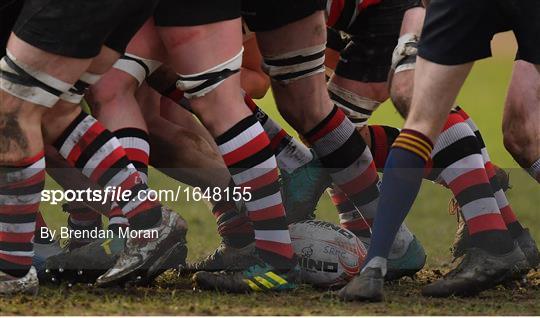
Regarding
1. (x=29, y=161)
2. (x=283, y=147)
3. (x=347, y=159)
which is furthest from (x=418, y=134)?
(x=29, y=161)

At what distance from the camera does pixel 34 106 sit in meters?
5.66

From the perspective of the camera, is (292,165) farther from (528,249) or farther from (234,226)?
(528,249)

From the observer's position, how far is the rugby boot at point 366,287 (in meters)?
5.78

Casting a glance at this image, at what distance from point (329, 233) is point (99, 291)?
48.0 inches

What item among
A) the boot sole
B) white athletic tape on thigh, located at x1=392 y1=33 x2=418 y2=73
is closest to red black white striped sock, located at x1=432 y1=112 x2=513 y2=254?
white athletic tape on thigh, located at x1=392 y1=33 x2=418 y2=73

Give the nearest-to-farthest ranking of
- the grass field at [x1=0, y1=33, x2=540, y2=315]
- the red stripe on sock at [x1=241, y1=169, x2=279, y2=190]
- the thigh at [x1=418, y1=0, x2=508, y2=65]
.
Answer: the grass field at [x1=0, y1=33, x2=540, y2=315] → the thigh at [x1=418, y1=0, x2=508, y2=65] → the red stripe on sock at [x1=241, y1=169, x2=279, y2=190]

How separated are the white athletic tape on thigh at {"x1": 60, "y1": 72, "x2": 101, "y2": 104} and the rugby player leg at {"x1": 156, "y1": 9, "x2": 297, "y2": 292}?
0.39 meters

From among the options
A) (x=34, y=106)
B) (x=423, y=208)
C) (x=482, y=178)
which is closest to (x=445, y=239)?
(x=423, y=208)

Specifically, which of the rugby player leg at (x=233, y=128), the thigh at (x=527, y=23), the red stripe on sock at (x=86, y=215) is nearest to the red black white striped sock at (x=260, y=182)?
the rugby player leg at (x=233, y=128)

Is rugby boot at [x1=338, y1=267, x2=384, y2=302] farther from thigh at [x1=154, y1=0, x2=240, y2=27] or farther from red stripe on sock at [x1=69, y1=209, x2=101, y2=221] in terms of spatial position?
red stripe on sock at [x1=69, y1=209, x2=101, y2=221]

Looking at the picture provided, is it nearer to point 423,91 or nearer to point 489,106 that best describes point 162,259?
point 423,91

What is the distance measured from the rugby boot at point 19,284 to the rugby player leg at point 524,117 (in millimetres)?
2390

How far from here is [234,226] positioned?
21.8 ft

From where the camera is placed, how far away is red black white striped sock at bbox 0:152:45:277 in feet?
18.9
